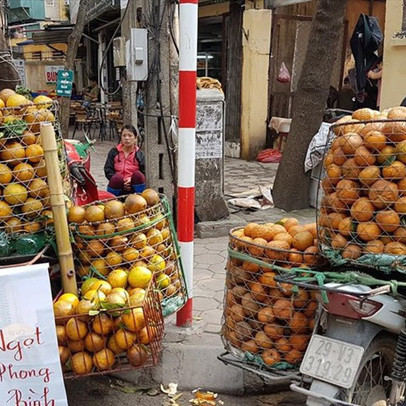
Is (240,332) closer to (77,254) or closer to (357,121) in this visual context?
(77,254)

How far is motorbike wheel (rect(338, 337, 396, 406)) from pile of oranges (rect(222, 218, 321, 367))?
332 mm

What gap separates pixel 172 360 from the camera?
3498 mm

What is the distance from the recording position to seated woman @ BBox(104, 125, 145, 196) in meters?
5.84

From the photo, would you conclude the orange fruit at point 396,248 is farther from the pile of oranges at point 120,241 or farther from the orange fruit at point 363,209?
the pile of oranges at point 120,241

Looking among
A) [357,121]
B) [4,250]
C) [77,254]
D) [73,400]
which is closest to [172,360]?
[73,400]

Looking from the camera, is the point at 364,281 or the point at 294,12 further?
the point at 294,12

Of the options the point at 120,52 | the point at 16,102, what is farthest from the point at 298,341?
the point at 120,52

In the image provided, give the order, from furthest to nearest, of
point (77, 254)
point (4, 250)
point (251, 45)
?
point (251, 45)
point (77, 254)
point (4, 250)

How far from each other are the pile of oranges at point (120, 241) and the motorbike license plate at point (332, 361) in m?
0.96

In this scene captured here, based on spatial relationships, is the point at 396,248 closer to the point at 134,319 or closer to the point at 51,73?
the point at 134,319

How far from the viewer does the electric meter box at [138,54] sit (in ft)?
17.6

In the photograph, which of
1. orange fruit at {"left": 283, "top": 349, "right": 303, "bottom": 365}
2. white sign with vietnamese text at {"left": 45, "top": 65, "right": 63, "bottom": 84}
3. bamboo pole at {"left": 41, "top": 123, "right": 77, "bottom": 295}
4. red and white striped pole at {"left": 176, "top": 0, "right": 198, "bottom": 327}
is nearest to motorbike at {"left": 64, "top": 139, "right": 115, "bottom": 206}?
red and white striped pole at {"left": 176, "top": 0, "right": 198, "bottom": 327}

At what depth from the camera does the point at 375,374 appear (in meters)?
2.83

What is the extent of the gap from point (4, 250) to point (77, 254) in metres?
0.42
